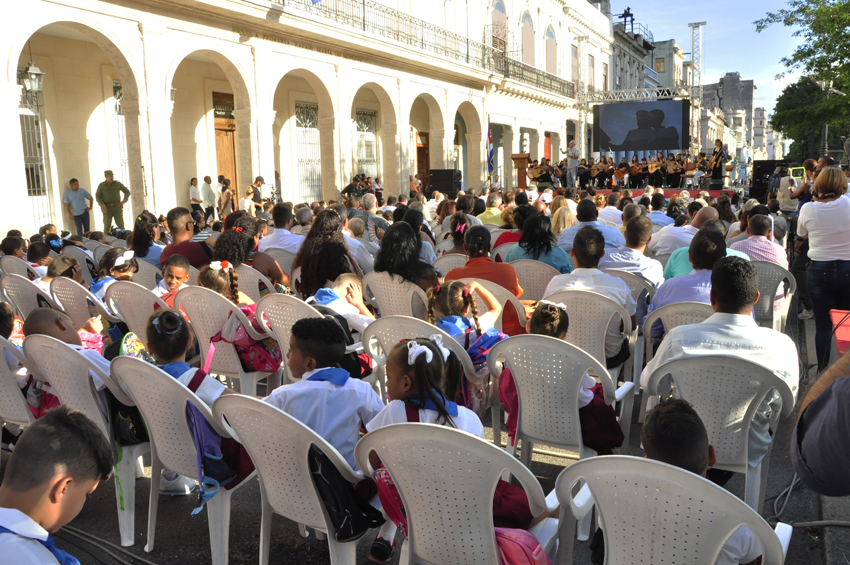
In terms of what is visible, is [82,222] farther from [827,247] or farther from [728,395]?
[728,395]

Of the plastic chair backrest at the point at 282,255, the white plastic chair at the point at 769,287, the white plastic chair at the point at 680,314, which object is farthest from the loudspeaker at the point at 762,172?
the white plastic chair at the point at 680,314

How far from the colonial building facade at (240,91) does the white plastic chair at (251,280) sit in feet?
20.7

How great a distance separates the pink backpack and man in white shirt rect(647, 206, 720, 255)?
15.3 ft

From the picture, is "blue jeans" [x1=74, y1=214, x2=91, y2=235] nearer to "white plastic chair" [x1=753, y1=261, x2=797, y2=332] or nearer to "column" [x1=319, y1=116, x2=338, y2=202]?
"column" [x1=319, y1=116, x2=338, y2=202]

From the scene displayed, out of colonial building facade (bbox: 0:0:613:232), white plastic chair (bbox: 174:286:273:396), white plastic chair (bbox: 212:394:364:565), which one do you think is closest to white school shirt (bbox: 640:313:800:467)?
white plastic chair (bbox: 212:394:364:565)

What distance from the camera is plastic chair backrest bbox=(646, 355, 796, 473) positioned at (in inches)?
97.1

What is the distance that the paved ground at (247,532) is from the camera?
8.75 ft

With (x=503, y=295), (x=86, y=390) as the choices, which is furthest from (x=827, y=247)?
(x=86, y=390)

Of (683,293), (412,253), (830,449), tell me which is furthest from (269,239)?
(830,449)

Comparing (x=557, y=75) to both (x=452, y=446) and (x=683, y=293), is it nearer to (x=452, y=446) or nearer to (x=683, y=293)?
(x=683, y=293)

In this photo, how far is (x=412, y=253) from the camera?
4.34m

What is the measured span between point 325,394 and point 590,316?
1869 mm

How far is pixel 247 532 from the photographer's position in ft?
9.57

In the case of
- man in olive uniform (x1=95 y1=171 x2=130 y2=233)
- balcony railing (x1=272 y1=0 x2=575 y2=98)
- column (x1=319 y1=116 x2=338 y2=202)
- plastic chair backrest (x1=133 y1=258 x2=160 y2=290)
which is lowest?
plastic chair backrest (x1=133 y1=258 x2=160 y2=290)
